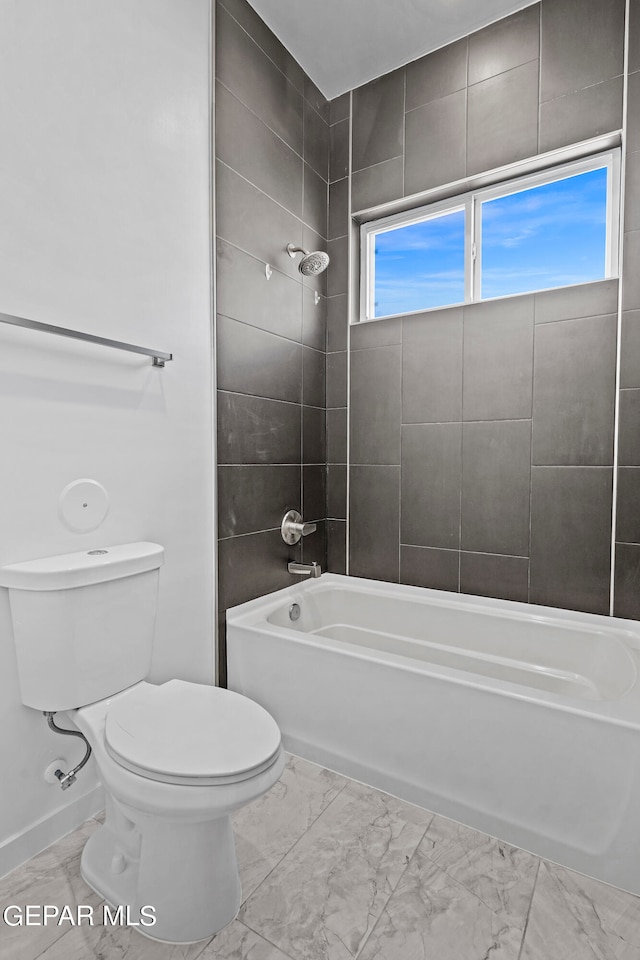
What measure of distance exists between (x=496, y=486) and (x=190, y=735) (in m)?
1.57

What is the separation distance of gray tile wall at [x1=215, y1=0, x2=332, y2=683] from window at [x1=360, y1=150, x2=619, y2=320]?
0.90 ft

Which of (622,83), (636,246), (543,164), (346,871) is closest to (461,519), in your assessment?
(636,246)

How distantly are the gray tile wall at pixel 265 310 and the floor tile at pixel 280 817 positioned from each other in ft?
1.68

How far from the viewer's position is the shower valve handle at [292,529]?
7.49 feet

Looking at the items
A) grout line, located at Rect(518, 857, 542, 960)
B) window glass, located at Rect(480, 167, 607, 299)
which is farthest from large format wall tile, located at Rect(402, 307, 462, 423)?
grout line, located at Rect(518, 857, 542, 960)

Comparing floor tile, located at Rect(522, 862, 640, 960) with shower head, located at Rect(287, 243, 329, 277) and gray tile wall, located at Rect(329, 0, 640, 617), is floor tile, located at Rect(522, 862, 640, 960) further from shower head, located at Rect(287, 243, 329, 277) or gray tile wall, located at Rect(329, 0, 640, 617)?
shower head, located at Rect(287, 243, 329, 277)

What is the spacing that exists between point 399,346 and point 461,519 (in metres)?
0.86

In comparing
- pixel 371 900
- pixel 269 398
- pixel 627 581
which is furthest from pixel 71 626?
pixel 627 581

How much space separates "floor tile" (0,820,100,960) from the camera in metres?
1.14

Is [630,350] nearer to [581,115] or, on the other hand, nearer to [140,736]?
[581,115]

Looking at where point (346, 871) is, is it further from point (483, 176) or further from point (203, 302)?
point (483, 176)

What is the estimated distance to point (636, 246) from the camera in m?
1.89

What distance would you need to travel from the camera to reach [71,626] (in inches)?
50.3

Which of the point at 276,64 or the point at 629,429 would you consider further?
the point at 276,64
